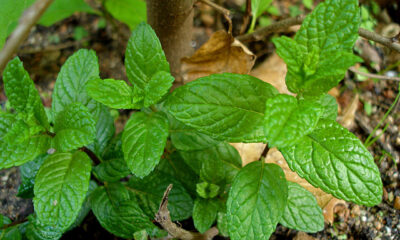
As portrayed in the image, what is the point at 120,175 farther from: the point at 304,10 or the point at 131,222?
the point at 304,10

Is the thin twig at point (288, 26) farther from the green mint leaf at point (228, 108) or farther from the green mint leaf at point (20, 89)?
the green mint leaf at point (20, 89)

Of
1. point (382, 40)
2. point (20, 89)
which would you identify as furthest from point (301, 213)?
point (20, 89)

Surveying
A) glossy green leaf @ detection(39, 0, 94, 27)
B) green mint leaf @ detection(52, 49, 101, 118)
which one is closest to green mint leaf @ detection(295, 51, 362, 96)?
green mint leaf @ detection(52, 49, 101, 118)

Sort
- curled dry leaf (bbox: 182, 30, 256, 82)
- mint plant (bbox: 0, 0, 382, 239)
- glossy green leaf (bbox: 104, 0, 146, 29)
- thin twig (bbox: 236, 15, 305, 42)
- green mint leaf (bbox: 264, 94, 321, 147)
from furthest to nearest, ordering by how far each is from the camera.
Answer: glossy green leaf (bbox: 104, 0, 146, 29), curled dry leaf (bbox: 182, 30, 256, 82), thin twig (bbox: 236, 15, 305, 42), mint plant (bbox: 0, 0, 382, 239), green mint leaf (bbox: 264, 94, 321, 147)

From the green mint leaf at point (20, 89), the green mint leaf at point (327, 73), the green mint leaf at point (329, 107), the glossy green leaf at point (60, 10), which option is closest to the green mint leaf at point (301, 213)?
the green mint leaf at point (329, 107)

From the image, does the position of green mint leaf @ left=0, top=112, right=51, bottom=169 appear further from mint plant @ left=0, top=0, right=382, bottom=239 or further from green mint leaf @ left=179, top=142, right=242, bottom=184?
green mint leaf @ left=179, top=142, right=242, bottom=184

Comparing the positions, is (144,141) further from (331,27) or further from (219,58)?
(219,58)

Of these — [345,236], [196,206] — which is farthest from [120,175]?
[345,236]
